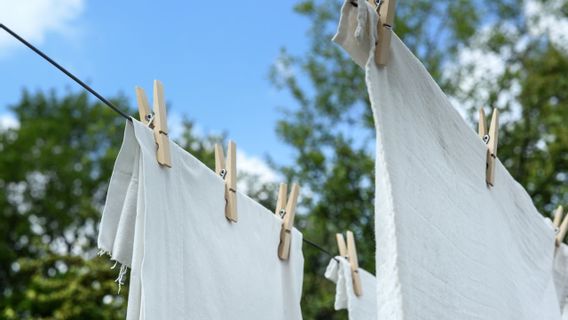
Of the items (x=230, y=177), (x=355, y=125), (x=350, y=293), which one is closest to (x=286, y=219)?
(x=230, y=177)

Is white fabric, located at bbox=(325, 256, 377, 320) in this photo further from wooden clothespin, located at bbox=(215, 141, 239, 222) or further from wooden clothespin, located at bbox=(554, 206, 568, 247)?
wooden clothespin, located at bbox=(215, 141, 239, 222)

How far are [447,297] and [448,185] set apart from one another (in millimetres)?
237

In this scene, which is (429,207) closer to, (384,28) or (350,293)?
(384,28)

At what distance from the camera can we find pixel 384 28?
53.4 inches

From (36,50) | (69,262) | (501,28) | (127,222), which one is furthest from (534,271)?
(501,28)

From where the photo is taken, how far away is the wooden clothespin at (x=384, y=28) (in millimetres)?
1354

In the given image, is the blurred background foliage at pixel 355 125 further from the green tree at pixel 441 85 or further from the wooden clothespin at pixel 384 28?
the wooden clothespin at pixel 384 28

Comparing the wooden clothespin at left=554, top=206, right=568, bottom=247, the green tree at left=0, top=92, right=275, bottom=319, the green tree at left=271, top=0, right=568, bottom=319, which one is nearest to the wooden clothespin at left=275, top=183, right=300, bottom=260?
the wooden clothespin at left=554, top=206, right=568, bottom=247

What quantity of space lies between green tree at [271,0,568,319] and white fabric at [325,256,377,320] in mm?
3513

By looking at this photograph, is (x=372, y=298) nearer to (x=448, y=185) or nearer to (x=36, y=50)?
(x=448, y=185)

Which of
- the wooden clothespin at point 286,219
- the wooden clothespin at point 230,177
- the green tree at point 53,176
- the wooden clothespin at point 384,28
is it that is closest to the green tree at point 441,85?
the green tree at point 53,176

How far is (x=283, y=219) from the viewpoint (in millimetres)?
2240

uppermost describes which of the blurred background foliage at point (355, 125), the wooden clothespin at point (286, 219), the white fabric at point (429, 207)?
the blurred background foliage at point (355, 125)

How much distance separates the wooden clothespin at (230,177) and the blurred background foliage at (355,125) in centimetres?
424
